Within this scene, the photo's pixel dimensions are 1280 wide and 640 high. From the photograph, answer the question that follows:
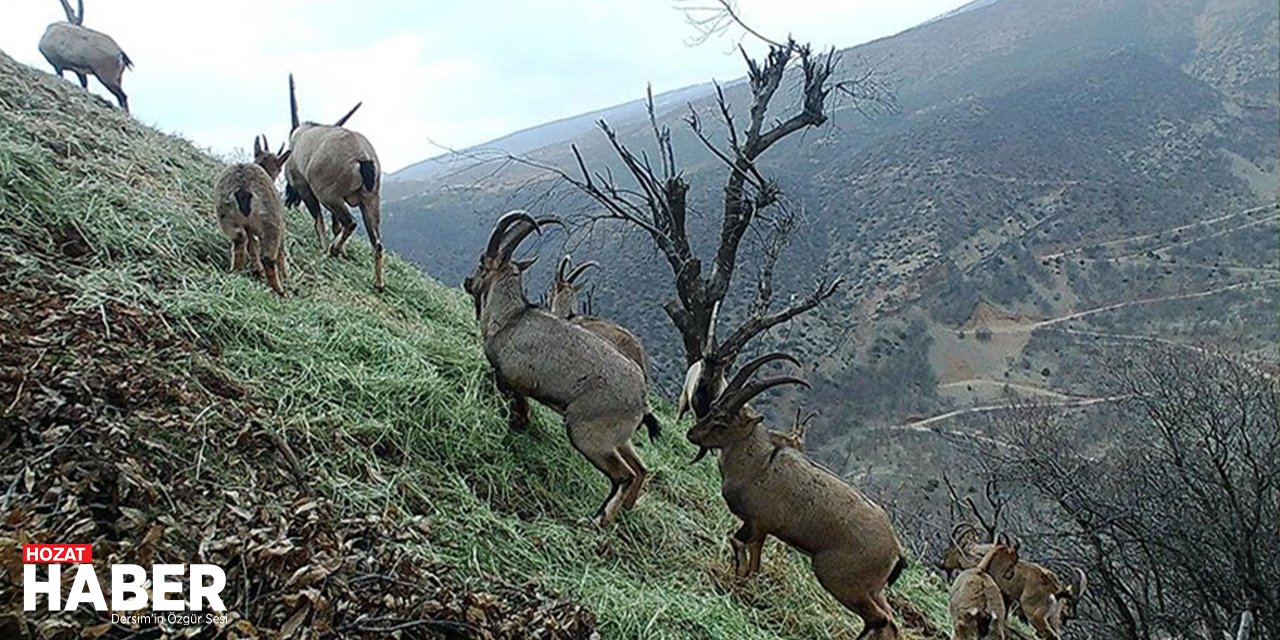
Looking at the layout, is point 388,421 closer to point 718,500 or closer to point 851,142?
point 718,500

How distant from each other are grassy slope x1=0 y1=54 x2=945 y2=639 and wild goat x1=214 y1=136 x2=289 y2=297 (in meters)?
0.17

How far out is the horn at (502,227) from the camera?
18.9 feet

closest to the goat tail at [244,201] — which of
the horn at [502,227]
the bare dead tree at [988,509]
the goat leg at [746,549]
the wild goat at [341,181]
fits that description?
the horn at [502,227]

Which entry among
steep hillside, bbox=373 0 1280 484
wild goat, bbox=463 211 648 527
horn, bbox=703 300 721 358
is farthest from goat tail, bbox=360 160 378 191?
steep hillside, bbox=373 0 1280 484

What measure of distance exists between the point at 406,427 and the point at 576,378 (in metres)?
0.91

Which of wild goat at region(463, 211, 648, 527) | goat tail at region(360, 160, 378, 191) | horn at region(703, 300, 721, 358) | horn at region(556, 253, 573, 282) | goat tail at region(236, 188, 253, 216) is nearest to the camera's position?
wild goat at region(463, 211, 648, 527)

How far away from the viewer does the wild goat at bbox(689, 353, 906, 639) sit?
4.91 metres

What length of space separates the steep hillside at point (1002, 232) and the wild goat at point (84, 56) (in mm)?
11848

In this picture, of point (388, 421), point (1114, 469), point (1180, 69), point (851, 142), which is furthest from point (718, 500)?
point (1180, 69)

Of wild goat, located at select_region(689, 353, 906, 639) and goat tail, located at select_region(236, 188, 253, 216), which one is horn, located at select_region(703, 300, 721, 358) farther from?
goat tail, located at select_region(236, 188, 253, 216)

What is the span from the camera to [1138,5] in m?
72.0

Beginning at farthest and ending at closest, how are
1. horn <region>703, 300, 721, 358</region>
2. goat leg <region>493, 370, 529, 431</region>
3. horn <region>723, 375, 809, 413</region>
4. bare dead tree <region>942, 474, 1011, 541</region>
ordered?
bare dead tree <region>942, 474, 1011, 541</region> → horn <region>703, 300, 721, 358</region> → goat leg <region>493, 370, 529, 431</region> → horn <region>723, 375, 809, 413</region>

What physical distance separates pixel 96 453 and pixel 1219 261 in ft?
148

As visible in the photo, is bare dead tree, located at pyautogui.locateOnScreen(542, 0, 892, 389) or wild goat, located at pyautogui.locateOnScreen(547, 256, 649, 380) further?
bare dead tree, located at pyautogui.locateOnScreen(542, 0, 892, 389)
